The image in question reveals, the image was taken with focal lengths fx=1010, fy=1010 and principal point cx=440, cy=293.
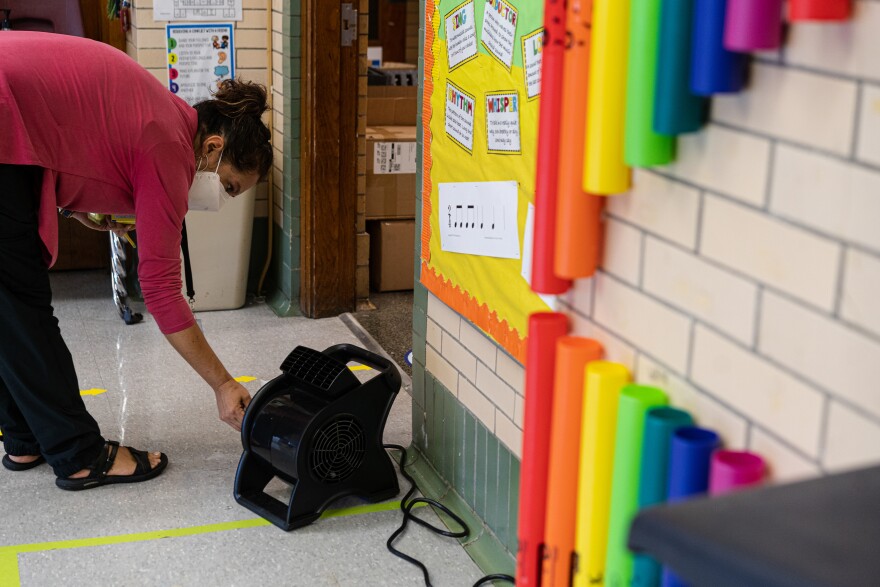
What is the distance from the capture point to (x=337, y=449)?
2586 mm

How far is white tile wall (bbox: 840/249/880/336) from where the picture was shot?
117 cm

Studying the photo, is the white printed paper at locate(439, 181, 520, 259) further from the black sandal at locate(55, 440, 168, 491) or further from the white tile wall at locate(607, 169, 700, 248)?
the black sandal at locate(55, 440, 168, 491)

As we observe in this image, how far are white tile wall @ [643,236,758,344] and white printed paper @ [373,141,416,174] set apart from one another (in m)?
2.97

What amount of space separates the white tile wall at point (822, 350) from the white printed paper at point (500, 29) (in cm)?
96

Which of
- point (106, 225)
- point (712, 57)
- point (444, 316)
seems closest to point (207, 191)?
point (106, 225)

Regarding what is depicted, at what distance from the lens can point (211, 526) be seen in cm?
259

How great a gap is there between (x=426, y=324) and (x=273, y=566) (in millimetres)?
785

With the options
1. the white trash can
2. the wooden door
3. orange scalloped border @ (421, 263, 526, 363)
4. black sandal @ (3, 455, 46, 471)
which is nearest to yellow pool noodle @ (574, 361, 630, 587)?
orange scalloped border @ (421, 263, 526, 363)

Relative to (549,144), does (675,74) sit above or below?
above

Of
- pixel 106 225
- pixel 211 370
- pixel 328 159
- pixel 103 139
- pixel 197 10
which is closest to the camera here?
pixel 103 139

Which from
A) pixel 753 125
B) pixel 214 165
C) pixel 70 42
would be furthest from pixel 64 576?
pixel 753 125

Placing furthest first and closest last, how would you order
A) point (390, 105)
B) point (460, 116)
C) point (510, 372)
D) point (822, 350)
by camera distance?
point (390, 105) → point (460, 116) → point (510, 372) → point (822, 350)

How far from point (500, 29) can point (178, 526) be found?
1.48 meters

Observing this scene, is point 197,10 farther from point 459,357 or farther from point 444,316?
point 459,357
